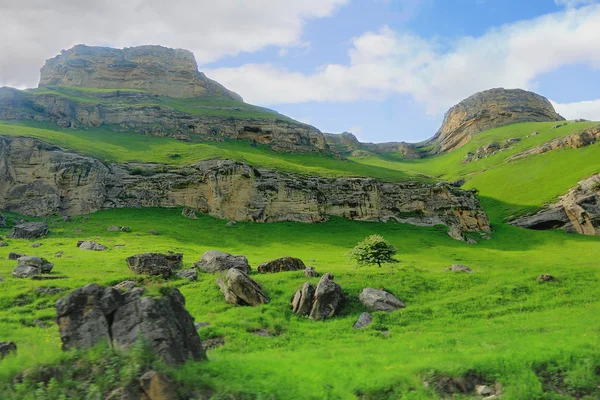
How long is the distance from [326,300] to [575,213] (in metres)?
72.7

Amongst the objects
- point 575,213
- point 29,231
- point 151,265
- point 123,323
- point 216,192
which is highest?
point 216,192

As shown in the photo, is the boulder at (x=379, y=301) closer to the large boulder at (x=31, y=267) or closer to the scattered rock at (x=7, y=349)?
the scattered rock at (x=7, y=349)

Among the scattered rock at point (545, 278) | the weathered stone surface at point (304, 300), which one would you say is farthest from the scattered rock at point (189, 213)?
the scattered rock at point (545, 278)

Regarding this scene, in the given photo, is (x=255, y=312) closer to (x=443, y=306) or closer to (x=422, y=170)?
(x=443, y=306)

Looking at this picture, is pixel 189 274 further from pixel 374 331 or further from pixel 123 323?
pixel 123 323

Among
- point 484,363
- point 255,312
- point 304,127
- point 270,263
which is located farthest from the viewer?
point 304,127

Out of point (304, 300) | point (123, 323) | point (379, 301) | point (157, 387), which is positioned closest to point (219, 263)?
point (304, 300)

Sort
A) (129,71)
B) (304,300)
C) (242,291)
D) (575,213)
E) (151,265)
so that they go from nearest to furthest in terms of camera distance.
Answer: (304,300), (242,291), (151,265), (575,213), (129,71)

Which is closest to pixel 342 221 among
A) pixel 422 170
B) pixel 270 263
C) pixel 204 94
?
pixel 270 263

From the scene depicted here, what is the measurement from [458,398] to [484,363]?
7.12 ft

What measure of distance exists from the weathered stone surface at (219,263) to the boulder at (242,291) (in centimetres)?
611

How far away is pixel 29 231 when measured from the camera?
4788 centimetres

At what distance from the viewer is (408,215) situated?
8112 cm

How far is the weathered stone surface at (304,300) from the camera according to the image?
24.6m
